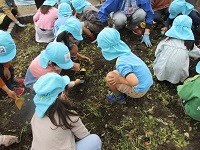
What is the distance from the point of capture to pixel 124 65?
7.75 ft

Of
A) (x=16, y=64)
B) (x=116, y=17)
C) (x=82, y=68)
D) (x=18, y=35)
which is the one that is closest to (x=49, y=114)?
(x=82, y=68)

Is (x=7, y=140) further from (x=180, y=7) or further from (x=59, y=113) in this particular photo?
(x=180, y=7)

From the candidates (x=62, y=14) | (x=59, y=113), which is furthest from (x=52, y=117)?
(x=62, y=14)

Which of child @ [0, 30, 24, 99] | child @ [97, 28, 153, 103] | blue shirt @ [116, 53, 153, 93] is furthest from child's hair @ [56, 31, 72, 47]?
blue shirt @ [116, 53, 153, 93]

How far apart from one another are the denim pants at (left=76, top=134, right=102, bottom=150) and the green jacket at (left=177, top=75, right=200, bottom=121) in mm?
1155

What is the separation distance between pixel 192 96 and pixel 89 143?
1240 mm

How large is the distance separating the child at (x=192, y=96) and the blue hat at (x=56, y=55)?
4.60ft

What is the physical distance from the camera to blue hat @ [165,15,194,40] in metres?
2.84

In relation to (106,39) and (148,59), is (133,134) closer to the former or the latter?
(106,39)

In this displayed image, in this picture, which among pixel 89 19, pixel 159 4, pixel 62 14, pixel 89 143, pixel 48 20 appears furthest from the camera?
pixel 159 4

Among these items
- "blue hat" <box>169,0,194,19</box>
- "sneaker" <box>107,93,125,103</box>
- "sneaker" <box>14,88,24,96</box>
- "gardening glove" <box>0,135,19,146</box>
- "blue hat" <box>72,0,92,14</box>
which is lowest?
"sneaker" <box>14,88,24,96</box>

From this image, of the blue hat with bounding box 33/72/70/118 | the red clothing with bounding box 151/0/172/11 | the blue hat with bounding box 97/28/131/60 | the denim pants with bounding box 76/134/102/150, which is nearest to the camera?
the blue hat with bounding box 33/72/70/118

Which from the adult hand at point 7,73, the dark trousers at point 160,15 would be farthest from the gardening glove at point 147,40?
the adult hand at point 7,73

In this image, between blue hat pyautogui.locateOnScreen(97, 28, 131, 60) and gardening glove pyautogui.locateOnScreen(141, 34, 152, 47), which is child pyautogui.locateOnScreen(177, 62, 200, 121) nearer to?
blue hat pyautogui.locateOnScreen(97, 28, 131, 60)
